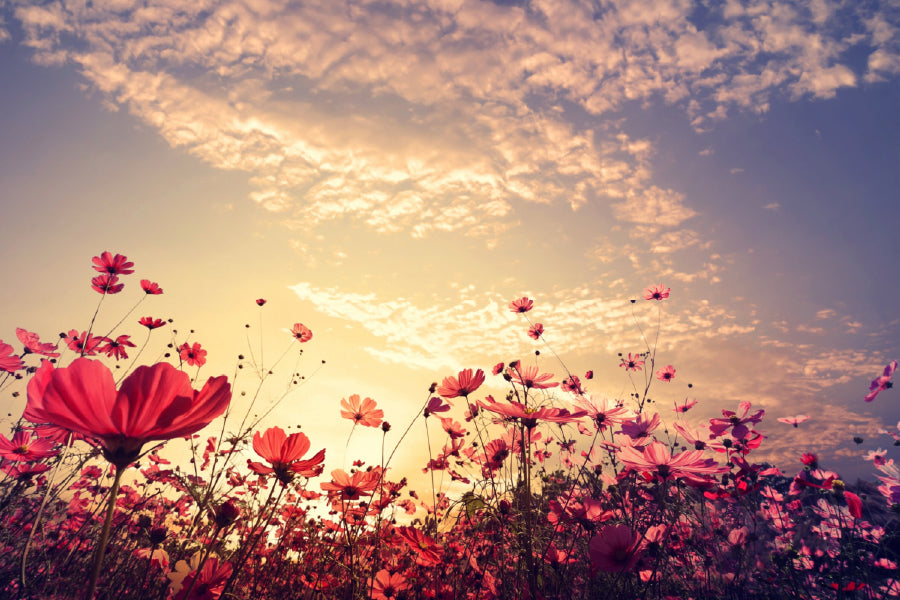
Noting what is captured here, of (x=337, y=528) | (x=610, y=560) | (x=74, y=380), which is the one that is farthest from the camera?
(x=337, y=528)

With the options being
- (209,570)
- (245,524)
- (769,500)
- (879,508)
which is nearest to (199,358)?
(245,524)

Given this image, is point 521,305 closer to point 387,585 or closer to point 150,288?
point 387,585

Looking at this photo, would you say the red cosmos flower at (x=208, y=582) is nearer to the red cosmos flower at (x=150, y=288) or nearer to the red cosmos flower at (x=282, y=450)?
the red cosmos flower at (x=282, y=450)

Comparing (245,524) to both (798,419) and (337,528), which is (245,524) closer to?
(337,528)

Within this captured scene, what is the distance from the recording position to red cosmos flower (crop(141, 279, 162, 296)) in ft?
10.8

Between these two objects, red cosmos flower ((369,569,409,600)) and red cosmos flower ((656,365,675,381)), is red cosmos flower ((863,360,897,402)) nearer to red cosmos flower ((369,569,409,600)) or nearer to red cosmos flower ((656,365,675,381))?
red cosmos flower ((656,365,675,381))

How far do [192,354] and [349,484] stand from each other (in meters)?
2.66

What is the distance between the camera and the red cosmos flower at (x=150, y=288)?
328 centimetres

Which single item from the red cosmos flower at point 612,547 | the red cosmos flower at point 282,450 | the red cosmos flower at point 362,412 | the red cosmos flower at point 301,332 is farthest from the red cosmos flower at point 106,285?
the red cosmos flower at point 612,547

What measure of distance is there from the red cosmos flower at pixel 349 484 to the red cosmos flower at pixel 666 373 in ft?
13.6

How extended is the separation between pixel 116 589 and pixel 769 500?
17.1ft

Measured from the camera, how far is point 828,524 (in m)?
3.93

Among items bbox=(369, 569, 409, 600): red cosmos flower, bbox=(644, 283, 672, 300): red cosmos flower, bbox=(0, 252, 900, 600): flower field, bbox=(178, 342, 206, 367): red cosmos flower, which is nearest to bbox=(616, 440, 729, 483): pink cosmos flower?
bbox=(0, 252, 900, 600): flower field

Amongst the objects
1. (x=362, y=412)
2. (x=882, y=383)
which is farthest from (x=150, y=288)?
(x=882, y=383)
